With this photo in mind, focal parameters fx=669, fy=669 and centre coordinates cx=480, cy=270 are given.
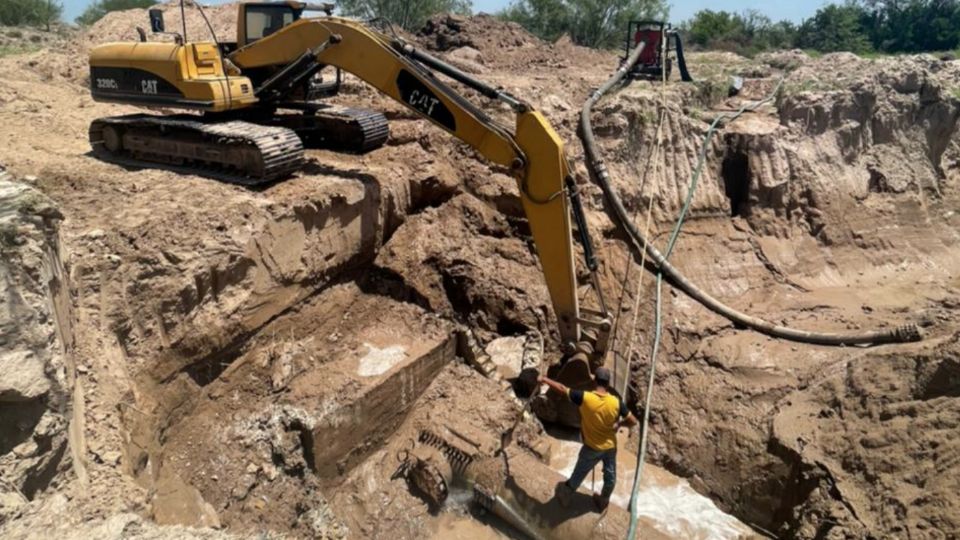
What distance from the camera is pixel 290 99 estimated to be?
913 centimetres

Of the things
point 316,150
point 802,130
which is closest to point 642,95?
point 802,130

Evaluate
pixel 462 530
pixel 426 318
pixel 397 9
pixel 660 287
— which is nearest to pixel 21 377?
Answer: pixel 462 530

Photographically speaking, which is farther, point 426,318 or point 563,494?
point 426,318

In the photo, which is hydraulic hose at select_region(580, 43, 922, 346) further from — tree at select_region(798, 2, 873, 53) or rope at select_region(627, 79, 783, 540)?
tree at select_region(798, 2, 873, 53)

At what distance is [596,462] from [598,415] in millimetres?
606

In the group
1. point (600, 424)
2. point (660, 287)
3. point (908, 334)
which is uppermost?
point (908, 334)

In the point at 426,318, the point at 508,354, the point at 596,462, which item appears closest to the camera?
the point at 596,462

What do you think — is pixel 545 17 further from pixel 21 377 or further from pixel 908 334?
pixel 21 377

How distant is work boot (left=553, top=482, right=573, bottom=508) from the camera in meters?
6.33

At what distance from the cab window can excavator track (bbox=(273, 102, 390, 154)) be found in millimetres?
1037

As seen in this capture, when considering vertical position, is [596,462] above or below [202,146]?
below

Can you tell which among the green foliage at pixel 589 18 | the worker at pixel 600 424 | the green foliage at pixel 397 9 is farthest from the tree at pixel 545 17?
the worker at pixel 600 424

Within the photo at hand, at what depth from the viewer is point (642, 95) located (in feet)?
35.9

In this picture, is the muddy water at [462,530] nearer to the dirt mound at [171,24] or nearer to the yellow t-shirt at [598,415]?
the yellow t-shirt at [598,415]
